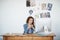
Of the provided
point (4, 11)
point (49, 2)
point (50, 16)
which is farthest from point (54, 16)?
point (4, 11)

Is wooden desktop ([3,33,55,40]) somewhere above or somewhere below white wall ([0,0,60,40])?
below

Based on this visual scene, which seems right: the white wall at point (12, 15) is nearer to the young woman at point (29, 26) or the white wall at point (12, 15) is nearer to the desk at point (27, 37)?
the young woman at point (29, 26)

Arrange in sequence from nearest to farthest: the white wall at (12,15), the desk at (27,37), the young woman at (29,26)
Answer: the desk at (27,37) → the young woman at (29,26) → the white wall at (12,15)

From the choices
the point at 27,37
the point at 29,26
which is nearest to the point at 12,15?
the point at 29,26

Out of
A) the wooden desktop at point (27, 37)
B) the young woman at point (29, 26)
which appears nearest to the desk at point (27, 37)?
the wooden desktop at point (27, 37)

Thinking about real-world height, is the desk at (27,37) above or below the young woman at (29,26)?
below

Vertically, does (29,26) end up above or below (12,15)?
below

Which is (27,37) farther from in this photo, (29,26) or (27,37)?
(29,26)

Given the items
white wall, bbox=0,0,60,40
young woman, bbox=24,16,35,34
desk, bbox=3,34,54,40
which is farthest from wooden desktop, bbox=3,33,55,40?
white wall, bbox=0,0,60,40

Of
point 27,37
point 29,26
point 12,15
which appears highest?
point 12,15

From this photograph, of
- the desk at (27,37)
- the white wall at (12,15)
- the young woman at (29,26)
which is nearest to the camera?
the desk at (27,37)

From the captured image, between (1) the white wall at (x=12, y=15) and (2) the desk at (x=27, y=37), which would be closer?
(2) the desk at (x=27, y=37)

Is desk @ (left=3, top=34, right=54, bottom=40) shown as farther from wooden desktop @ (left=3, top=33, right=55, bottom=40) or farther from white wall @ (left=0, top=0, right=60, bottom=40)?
white wall @ (left=0, top=0, right=60, bottom=40)

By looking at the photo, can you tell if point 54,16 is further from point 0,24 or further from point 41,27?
point 0,24
